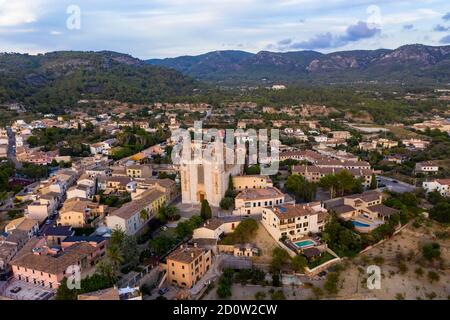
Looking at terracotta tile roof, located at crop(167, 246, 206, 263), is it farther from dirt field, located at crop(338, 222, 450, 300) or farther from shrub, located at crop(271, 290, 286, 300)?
dirt field, located at crop(338, 222, 450, 300)

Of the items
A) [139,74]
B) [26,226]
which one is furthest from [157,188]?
[139,74]

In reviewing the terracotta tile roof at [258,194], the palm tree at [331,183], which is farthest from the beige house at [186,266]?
the palm tree at [331,183]

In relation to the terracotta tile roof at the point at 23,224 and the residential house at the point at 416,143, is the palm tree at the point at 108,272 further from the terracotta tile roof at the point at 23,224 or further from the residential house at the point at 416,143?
the residential house at the point at 416,143

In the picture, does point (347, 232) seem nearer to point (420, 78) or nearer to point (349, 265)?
point (349, 265)

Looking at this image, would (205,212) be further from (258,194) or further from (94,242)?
(94,242)

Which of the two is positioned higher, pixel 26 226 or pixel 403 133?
pixel 403 133

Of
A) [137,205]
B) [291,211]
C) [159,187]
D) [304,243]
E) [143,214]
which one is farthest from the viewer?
[159,187]

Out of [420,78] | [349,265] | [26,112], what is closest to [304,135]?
[349,265]
